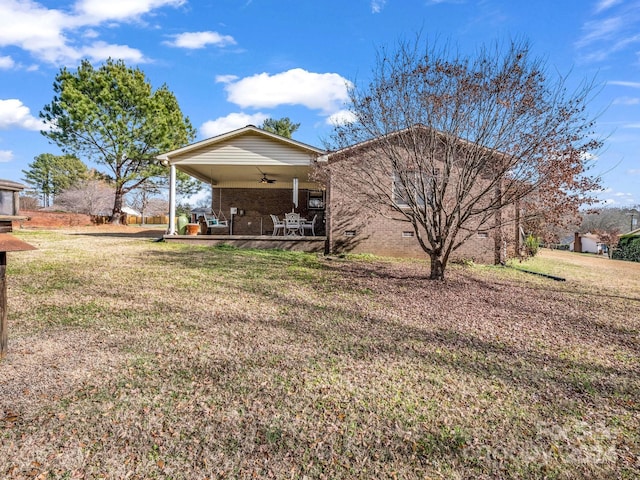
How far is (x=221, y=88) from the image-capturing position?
16.8 metres

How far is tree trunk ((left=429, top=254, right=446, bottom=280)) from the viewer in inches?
282

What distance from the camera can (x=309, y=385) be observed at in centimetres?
281

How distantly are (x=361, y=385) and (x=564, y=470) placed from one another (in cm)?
136

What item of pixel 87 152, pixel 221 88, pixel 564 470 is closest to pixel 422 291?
pixel 564 470

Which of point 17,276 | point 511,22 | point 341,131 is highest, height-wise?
point 511,22

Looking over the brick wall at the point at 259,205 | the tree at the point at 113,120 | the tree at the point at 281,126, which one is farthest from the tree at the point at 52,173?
the brick wall at the point at 259,205

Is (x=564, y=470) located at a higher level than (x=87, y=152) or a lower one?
lower

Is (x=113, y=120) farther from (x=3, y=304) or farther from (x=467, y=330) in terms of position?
(x=467, y=330)

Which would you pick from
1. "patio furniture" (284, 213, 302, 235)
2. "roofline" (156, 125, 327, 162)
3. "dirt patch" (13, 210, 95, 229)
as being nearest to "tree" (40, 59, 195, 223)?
"dirt patch" (13, 210, 95, 229)

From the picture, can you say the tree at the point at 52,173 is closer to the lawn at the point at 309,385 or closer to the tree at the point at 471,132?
the lawn at the point at 309,385

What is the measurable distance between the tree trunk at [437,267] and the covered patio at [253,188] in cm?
464

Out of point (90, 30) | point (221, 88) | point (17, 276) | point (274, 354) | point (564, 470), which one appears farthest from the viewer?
point (221, 88)

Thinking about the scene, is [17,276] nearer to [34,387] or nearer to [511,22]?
[34,387]

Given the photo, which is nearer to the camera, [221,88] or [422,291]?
[422,291]
